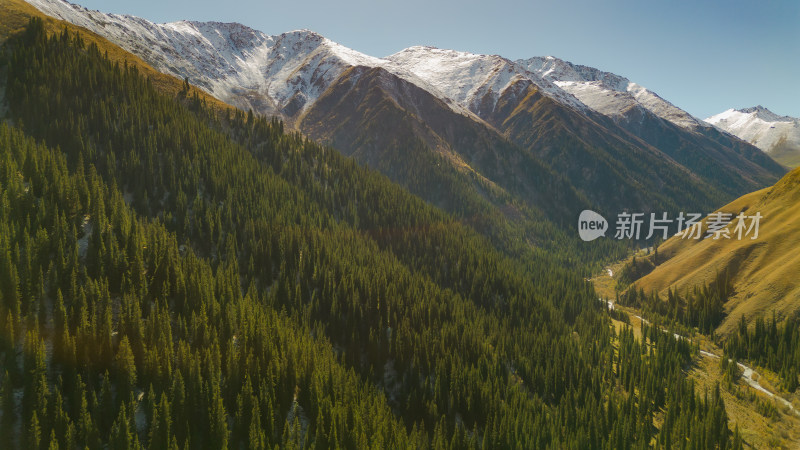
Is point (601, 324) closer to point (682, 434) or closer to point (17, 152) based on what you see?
point (682, 434)

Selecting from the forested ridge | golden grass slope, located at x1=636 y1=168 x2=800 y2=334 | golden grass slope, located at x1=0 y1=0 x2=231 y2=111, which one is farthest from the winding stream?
golden grass slope, located at x1=0 y1=0 x2=231 y2=111

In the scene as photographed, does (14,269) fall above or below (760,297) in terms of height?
below

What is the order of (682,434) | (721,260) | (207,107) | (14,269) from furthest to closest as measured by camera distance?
(207,107) → (721,260) → (682,434) → (14,269)

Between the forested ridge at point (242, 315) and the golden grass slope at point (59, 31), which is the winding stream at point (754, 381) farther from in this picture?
the golden grass slope at point (59, 31)

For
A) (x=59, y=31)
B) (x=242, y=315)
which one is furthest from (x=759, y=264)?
(x=59, y=31)

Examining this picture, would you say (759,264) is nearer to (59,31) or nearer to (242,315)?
(242,315)

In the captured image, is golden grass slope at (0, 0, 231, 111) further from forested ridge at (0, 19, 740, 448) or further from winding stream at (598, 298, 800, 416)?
winding stream at (598, 298, 800, 416)

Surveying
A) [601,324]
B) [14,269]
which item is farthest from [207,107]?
[601,324]
